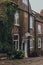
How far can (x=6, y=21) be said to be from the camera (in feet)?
78.3

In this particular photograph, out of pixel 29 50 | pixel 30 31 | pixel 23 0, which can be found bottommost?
pixel 29 50

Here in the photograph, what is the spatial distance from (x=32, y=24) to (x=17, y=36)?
716 centimetres

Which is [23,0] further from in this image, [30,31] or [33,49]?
[33,49]

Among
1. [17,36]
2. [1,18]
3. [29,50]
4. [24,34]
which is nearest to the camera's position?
[1,18]

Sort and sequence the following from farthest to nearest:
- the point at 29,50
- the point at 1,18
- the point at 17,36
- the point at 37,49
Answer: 1. the point at 37,49
2. the point at 29,50
3. the point at 17,36
4. the point at 1,18

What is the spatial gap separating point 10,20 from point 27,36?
1270cm

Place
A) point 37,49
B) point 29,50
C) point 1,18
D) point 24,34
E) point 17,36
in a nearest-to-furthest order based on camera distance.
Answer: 1. point 1,18
2. point 17,36
3. point 24,34
4. point 29,50
5. point 37,49

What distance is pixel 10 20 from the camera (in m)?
24.9

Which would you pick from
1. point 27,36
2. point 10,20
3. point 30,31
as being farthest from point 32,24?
point 10,20

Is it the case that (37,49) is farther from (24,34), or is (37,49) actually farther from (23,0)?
(23,0)

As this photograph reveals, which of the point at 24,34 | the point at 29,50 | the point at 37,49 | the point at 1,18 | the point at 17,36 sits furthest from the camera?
the point at 37,49

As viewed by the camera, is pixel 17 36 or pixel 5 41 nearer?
pixel 5 41

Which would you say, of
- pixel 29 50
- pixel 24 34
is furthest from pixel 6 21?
pixel 29 50

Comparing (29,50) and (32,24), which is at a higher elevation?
(32,24)
